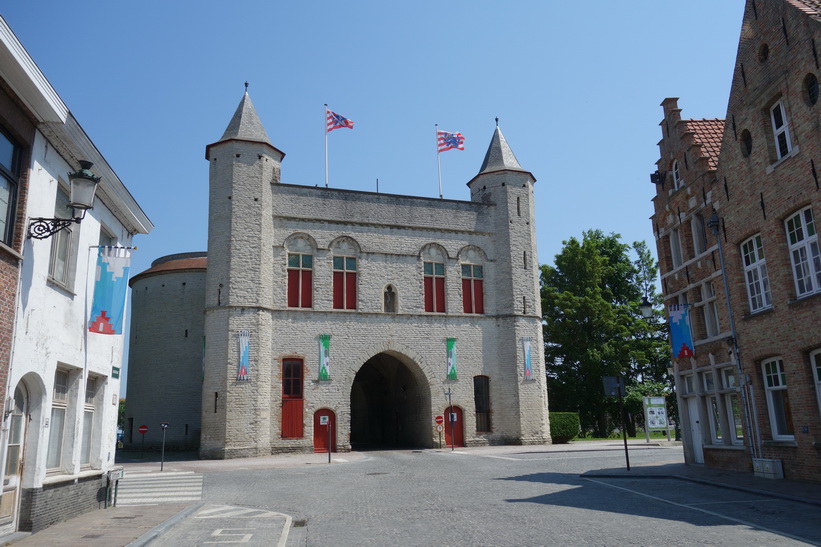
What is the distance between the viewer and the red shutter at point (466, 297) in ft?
109

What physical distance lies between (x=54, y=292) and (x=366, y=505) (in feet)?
21.1

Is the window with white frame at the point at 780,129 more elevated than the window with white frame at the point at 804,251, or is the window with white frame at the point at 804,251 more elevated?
the window with white frame at the point at 780,129

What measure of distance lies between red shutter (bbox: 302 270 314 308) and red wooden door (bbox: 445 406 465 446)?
8429 millimetres

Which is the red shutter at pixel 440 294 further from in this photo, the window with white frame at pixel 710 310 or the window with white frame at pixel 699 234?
the window with white frame at pixel 710 310

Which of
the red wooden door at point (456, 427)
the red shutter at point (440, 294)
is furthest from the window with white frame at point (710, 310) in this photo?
the red shutter at point (440, 294)

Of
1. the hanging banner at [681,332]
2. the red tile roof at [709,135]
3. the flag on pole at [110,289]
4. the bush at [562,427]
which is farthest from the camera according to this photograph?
the bush at [562,427]

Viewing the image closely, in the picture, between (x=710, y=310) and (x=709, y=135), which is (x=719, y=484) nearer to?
(x=710, y=310)

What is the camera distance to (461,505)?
1162cm

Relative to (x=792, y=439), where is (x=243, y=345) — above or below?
above

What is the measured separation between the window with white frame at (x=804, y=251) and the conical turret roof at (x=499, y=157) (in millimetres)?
21149

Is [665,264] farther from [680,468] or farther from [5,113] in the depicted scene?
[5,113]

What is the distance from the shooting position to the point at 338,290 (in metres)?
31.3

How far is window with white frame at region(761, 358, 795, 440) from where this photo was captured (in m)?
14.7

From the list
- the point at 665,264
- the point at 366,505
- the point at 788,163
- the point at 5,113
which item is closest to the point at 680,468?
the point at 665,264
